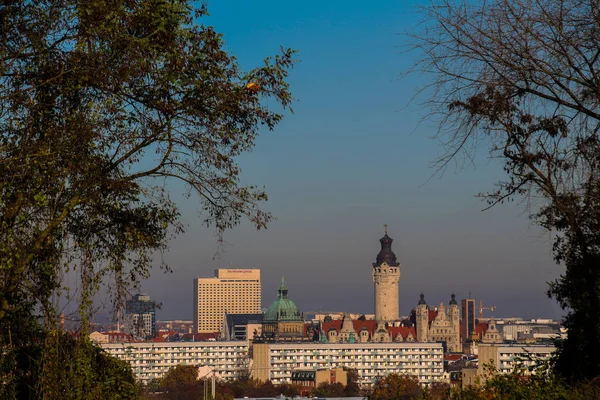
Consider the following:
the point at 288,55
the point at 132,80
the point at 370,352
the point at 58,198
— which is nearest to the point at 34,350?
the point at 58,198

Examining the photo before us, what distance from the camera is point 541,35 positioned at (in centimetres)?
756

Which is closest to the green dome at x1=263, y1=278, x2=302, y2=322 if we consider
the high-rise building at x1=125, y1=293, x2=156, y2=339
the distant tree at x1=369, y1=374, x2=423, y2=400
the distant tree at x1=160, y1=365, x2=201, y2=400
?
the distant tree at x1=160, y1=365, x2=201, y2=400

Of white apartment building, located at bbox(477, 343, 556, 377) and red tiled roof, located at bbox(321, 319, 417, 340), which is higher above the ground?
white apartment building, located at bbox(477, 343, 556, 377)

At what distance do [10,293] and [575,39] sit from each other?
4.68 meters

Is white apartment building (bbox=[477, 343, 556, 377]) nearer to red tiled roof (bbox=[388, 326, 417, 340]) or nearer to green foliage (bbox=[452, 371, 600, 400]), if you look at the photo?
green foliage (bbox=[452, 371, 600, 400])

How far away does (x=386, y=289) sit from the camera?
557 feet

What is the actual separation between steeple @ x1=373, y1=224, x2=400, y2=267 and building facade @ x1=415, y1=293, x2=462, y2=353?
46.8ft

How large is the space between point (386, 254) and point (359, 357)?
4807 cm

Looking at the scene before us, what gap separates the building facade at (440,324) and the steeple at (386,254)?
562 inches

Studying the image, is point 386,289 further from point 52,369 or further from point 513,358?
point 52,369

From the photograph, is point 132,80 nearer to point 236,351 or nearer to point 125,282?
point 125,282

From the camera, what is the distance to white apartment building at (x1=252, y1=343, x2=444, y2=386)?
123062mm

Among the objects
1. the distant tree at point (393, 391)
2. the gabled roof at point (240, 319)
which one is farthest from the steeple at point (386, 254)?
the distant tree at point (393, 391)

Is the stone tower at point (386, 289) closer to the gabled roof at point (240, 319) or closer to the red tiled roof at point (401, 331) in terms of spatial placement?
the red tiled roof at point (401, 331)
